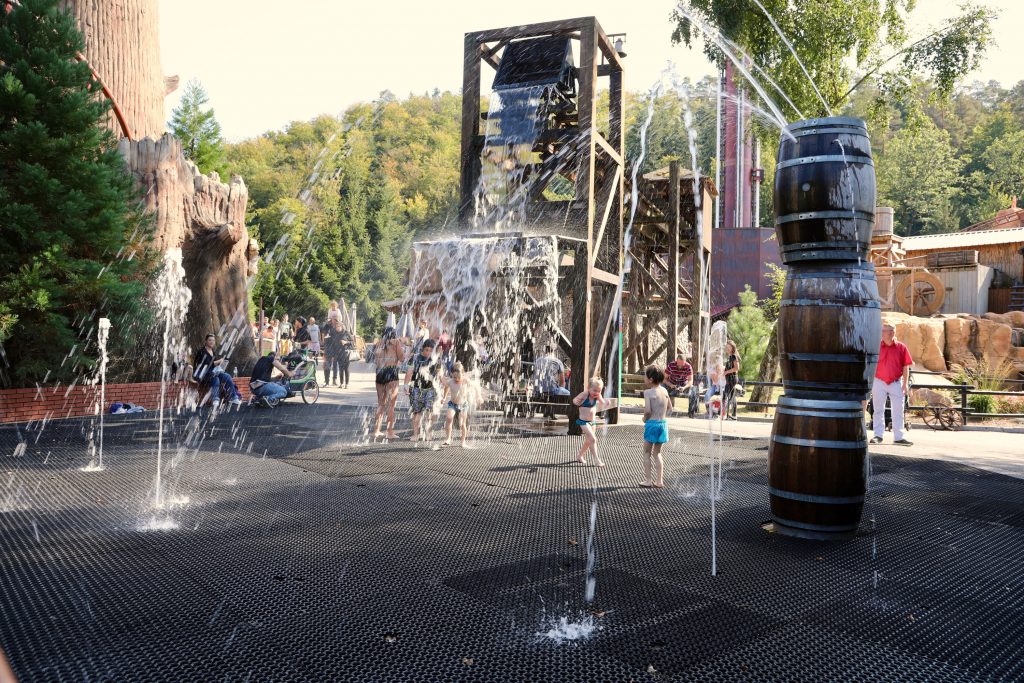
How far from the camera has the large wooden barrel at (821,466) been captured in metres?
4.43

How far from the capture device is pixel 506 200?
420 inches

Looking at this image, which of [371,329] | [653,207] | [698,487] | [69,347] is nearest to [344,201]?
[371,329]

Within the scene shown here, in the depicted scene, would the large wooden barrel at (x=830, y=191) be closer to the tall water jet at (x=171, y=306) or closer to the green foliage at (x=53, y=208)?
the green foliage at (x=53, y=208)

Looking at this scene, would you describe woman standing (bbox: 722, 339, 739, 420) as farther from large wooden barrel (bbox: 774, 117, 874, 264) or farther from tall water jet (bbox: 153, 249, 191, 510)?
tall water jet (bbox: 153, 249, 191, 510)

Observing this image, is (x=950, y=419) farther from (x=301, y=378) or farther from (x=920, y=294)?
(x=920, y=294)

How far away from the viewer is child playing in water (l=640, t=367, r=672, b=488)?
6.35m

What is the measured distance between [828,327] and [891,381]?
19.9 feet

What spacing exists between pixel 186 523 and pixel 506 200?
7072 mm

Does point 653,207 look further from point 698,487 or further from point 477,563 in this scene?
point 477,563

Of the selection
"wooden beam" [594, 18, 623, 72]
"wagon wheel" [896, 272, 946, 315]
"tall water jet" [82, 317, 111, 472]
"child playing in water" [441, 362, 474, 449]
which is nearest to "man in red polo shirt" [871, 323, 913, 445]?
"child playing in water" [441, 362, 474, 449]

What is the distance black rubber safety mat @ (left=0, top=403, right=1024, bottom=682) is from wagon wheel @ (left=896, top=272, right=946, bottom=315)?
81.6ft

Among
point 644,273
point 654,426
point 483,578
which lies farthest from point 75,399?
point 644,273

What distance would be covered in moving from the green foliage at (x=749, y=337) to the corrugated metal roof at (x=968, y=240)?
14.8 m

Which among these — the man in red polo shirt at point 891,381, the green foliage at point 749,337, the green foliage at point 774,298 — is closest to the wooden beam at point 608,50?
the man in red polo shirt at point 891,381
